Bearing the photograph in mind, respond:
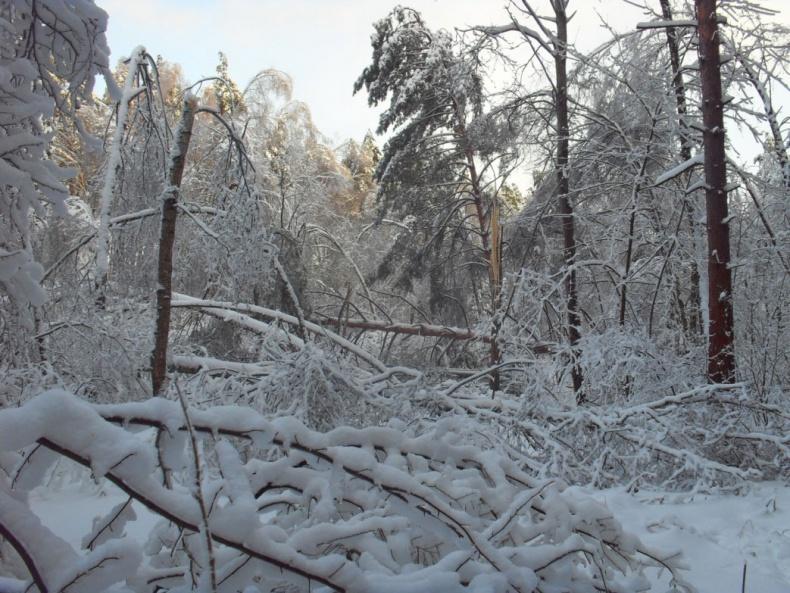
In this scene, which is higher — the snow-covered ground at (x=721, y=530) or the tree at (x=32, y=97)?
the tree at (x=32, y=97)

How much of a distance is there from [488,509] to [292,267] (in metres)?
6.13

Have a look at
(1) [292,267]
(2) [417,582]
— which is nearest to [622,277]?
(1) [292,267]

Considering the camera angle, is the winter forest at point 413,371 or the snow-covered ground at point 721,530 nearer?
the winter forest at point 413,371

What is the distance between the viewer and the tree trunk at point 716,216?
5398 millimetres

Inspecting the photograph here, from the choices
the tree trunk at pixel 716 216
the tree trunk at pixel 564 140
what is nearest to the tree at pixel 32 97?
the tree trunk at pixel 716 216

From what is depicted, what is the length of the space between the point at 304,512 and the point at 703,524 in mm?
2778

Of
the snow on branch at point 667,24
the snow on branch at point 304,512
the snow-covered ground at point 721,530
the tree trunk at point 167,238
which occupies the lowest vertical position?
the snow-covered ground at point 721,530

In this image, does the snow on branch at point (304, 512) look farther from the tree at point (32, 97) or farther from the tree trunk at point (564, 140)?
the tree trunk at point (564, 140)

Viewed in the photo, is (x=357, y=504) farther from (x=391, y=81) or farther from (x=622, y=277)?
(x=391, y=81)

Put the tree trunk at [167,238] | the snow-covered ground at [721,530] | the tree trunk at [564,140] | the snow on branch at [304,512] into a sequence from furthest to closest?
the tree trunk at [564,140]
the tree trunk at [167,238]
the snow-covered ground at [721,530]
the snow on branch at [304,512]

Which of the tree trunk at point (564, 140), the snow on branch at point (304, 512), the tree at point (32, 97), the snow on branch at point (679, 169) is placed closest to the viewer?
the snow on branch at point (304, 512)

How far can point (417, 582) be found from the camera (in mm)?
1086

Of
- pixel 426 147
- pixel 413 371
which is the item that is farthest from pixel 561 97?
pixel 426 147

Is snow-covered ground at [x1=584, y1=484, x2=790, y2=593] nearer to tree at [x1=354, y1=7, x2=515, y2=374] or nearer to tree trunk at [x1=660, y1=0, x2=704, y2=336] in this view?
tree trunk at [x1=660, y1=0, x2=704, y2=336]
